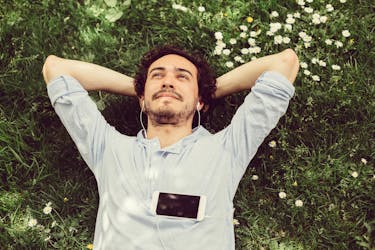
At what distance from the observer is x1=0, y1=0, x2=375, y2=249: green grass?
3852 millimetres

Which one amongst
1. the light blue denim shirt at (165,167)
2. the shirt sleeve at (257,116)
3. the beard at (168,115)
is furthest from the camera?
the beard at (168,115)

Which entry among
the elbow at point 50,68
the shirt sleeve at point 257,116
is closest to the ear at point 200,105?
the shirt sleeve at point 257,116

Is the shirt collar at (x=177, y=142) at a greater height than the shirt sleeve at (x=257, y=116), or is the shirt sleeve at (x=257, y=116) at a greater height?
the shirt sleeve at (x=257, y=116)

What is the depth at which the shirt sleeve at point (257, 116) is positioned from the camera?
3.33 meters

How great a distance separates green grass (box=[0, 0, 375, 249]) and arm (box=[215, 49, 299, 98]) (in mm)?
294

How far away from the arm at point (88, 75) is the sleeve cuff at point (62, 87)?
124 millimetres

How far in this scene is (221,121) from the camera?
4.15 metres

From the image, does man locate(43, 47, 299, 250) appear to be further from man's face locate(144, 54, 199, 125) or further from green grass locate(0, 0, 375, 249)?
green grass locate(0, 0, 375, 249)

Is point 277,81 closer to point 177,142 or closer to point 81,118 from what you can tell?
point 177,142

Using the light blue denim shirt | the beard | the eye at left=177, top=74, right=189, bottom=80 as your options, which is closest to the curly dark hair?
the eye at left=177, top=74, right=189, bottom=80

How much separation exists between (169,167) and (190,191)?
8.5 inches

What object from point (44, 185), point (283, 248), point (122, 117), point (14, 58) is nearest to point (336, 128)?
point (283, 248)

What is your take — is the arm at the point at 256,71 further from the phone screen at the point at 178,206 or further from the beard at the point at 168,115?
the phone screen at the point at 178,206

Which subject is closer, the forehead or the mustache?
the mustache
